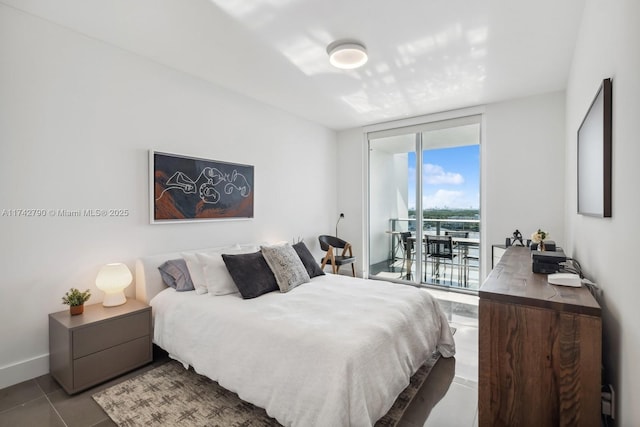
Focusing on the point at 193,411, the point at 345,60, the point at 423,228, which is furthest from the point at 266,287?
the point at 423,228

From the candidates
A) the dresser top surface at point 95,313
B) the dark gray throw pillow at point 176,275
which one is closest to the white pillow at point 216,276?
the dark gray throw pillow at point 176,275

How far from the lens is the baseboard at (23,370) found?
2.15 meters

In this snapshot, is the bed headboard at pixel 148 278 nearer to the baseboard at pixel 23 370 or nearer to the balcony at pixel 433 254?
the baseboard at pixel 23 370

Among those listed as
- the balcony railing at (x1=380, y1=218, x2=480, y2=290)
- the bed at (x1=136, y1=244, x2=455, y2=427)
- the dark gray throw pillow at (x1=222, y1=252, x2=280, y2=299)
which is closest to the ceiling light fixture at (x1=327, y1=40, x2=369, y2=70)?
the dark gray throw pillow at (x1=222, y1=252, x2=280, y2=299)

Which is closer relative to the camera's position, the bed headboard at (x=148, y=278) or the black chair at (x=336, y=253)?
the bed headboard at (x=148, y=278)

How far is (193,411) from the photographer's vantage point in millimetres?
1911

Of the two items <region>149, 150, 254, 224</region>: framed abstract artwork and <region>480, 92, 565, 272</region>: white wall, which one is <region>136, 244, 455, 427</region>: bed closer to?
<region>149, 150, 254, 224</region>: framed abstract artwork

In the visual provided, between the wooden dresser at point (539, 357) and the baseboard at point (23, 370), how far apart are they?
3.04 metres

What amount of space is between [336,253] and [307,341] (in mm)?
3761

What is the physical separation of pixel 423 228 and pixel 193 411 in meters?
4.05

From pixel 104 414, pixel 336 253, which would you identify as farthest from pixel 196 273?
pixel 336 253

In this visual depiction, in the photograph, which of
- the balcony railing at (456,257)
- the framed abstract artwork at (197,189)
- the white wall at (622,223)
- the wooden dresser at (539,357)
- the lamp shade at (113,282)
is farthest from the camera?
the balcony railing at (456,257)

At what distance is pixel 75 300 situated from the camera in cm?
229

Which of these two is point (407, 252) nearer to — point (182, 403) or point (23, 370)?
point (182, 403)
